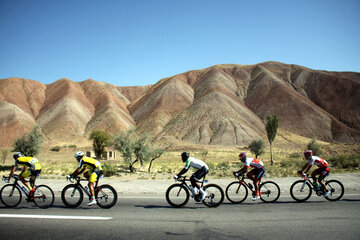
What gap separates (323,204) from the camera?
28.0ft

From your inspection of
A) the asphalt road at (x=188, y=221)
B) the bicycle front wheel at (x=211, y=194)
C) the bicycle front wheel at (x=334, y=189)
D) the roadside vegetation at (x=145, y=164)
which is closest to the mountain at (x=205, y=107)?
the roadside vegetation at (x=145, y=164)

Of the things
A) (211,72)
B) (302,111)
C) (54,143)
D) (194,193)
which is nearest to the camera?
(194,193)

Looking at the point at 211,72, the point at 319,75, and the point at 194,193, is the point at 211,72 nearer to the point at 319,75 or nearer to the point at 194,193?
the point at 319,75

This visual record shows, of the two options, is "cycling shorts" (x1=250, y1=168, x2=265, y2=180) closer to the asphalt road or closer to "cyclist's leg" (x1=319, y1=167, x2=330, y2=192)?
the asphalt road

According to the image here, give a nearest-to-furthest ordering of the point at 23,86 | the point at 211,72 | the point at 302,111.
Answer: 1. the point at 302,111
2. the point at 23,86
3. the point at 211,72

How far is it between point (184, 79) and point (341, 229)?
111782mm

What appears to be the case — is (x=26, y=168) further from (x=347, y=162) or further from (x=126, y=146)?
(x=347, y=162)

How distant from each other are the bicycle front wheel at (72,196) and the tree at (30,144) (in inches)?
1079

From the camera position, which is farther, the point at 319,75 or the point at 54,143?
the point at 319,75

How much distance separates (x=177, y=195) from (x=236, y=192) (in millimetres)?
2204

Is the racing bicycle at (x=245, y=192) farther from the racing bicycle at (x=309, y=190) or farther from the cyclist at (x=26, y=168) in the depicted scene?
the cyclist at (x=26, y=168)

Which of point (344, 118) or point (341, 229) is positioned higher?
point (344, 118)

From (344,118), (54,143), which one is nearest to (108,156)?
(54,143)

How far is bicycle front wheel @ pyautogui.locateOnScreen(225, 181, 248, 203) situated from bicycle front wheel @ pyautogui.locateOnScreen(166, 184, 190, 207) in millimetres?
1644
